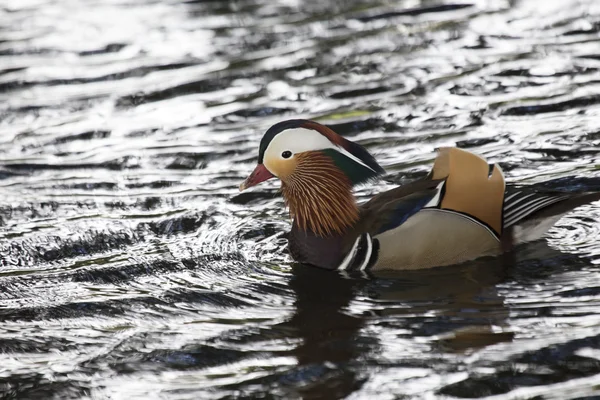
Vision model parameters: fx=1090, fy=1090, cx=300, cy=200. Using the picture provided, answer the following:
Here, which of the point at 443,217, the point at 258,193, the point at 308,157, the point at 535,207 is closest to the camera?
the point at 443,217

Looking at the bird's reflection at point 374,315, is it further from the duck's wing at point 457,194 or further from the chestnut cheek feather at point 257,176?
the chestnut cheek feather at point 257,176

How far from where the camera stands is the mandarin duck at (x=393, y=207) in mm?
5887

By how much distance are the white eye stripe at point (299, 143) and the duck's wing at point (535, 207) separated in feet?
2.61

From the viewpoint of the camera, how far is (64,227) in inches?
272

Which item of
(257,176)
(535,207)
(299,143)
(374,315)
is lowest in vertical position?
(374,315)

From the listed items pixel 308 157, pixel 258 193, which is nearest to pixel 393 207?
pixel 308 157

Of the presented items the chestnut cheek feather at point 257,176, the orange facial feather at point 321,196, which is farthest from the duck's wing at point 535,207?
the chestnut cheek feather at point 257,176

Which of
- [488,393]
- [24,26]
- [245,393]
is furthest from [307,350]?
[24,26]

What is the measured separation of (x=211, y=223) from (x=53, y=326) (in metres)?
1.62

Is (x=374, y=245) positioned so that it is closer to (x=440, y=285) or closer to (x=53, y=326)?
(x=440, y=285)

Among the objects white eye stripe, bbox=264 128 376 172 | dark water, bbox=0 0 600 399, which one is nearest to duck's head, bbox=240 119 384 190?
white eye stripe, bbox=264 128 376 172

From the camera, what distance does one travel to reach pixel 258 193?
24.1 ft

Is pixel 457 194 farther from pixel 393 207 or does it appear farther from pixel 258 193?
pixel 258 193

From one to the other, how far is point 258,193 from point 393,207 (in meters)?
1.61
